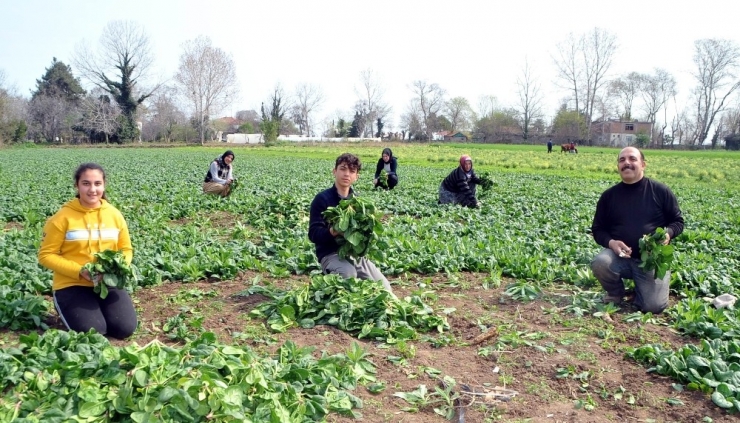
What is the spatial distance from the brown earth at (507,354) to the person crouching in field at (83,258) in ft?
0.86

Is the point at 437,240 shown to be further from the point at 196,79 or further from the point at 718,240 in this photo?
the point at 196,79

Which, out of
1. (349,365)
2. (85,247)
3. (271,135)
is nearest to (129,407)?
(349,365)

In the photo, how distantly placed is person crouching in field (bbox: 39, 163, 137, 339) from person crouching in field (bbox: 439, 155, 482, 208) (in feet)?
30.0

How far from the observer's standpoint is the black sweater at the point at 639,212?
647cm

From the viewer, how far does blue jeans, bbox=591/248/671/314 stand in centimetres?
614

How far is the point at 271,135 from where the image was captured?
217 ft

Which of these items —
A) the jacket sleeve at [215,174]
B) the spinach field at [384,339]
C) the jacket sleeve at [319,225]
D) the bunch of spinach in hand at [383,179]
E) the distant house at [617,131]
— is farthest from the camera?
the distant house at [617,131]

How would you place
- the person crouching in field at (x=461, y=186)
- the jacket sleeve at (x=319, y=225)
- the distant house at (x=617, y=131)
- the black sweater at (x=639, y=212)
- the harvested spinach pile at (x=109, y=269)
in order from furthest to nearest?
1. the distant house at (x=617, y=131)
2. the person crouching in field at (x=461, y=186)
3. the black sweater at (x=639, y=212)
4. the jacket sleeve at (x=319, y=225)
5. the harvested spinach pile at (x=109, y=269)

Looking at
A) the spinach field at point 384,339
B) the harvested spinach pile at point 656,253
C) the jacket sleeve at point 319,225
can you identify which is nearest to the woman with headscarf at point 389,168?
the spinach field at point 384,339

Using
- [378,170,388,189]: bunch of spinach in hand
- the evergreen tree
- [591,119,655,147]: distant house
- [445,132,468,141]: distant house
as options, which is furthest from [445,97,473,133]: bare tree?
[378,170,388,189]: bunch of spinach in hand

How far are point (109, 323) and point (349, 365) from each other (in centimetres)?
227

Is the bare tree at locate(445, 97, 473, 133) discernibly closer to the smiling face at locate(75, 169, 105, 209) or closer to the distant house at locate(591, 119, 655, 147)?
the distant house at locate(591, 119, 655, 147)

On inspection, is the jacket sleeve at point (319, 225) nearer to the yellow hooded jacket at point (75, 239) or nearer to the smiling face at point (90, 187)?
the yellow hooded jacket at point (75, 239)

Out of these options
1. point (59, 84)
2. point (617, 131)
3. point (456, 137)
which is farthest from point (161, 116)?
point (617, 131)
